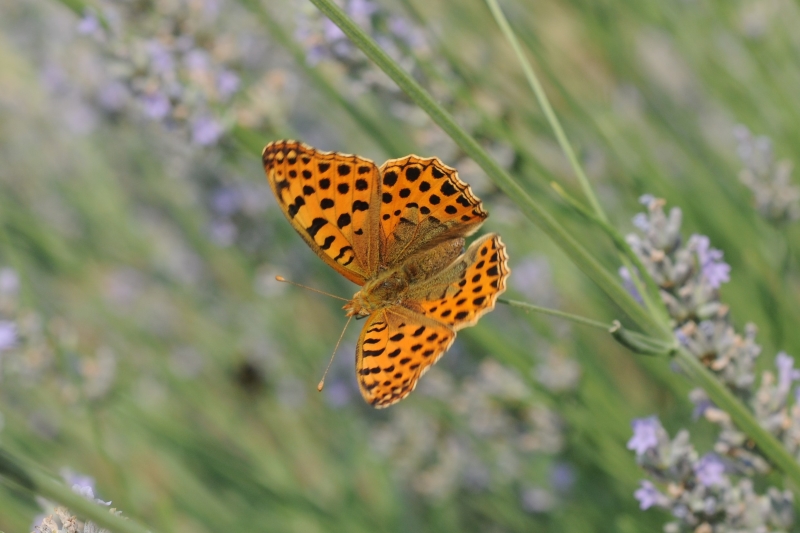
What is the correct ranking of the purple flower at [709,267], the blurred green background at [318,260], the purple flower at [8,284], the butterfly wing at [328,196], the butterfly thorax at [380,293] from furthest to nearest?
the purple flower at [8,284], the blurred green background at [318,260], the butterfly thorax at [380,293], the butterfly wing at [328,196], the purple flower at [709,267]

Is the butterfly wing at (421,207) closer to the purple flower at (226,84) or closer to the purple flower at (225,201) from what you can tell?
the purple flower at (226,84)

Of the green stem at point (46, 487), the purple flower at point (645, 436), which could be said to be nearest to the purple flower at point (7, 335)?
the green stem at point (46, 487)

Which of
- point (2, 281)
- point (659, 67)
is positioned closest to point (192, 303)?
point (2, 281)

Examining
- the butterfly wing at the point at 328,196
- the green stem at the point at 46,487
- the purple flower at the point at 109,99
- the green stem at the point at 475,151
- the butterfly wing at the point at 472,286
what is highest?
the purple flower at the point at 109,99

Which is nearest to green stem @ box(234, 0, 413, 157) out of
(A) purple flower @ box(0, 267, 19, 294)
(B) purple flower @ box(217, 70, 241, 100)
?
(B) purple flower @ box(217, 70, 241, 100)

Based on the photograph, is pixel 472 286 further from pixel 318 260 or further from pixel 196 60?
pixel 318 260

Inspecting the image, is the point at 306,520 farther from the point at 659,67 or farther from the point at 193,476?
the point at 659,67

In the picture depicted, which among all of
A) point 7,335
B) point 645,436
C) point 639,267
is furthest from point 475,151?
point 7,335

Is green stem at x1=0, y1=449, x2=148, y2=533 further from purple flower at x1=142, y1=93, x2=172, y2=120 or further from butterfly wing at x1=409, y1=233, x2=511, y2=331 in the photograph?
purple flower at x1=142, y1=93, x2=172, y2=120
